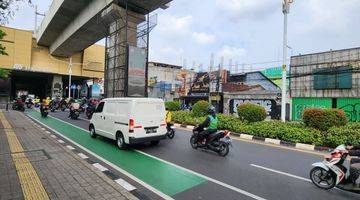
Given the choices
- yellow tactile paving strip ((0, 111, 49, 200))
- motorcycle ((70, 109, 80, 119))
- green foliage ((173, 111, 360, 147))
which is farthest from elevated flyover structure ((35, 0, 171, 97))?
yellow tactile paving strip ((0, 111, 49, 200))

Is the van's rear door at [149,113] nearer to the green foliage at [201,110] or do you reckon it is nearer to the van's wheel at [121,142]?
the van's wheel at [121,142]

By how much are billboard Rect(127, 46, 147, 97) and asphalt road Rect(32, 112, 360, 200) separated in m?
9.08

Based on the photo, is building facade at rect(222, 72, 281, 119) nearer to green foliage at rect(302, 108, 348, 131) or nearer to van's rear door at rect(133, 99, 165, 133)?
green foliage at rect(302, 108, 348, 131)

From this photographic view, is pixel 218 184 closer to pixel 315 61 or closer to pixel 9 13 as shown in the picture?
pixel 9 13

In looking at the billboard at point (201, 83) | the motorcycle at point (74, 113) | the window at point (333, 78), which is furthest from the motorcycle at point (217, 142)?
the billboard at point (201, 83)

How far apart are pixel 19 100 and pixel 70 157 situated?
86.5 ft

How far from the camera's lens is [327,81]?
81.7ft

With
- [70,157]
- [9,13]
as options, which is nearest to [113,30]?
[9,13]

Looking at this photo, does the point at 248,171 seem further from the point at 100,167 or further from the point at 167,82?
the point at 167,82

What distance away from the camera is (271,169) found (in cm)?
774

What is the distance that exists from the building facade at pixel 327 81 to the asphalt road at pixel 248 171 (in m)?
15.7

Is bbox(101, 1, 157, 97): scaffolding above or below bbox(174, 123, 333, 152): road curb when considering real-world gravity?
above

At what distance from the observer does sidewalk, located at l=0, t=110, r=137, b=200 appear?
5.29 metres

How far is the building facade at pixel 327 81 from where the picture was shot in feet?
76.0
